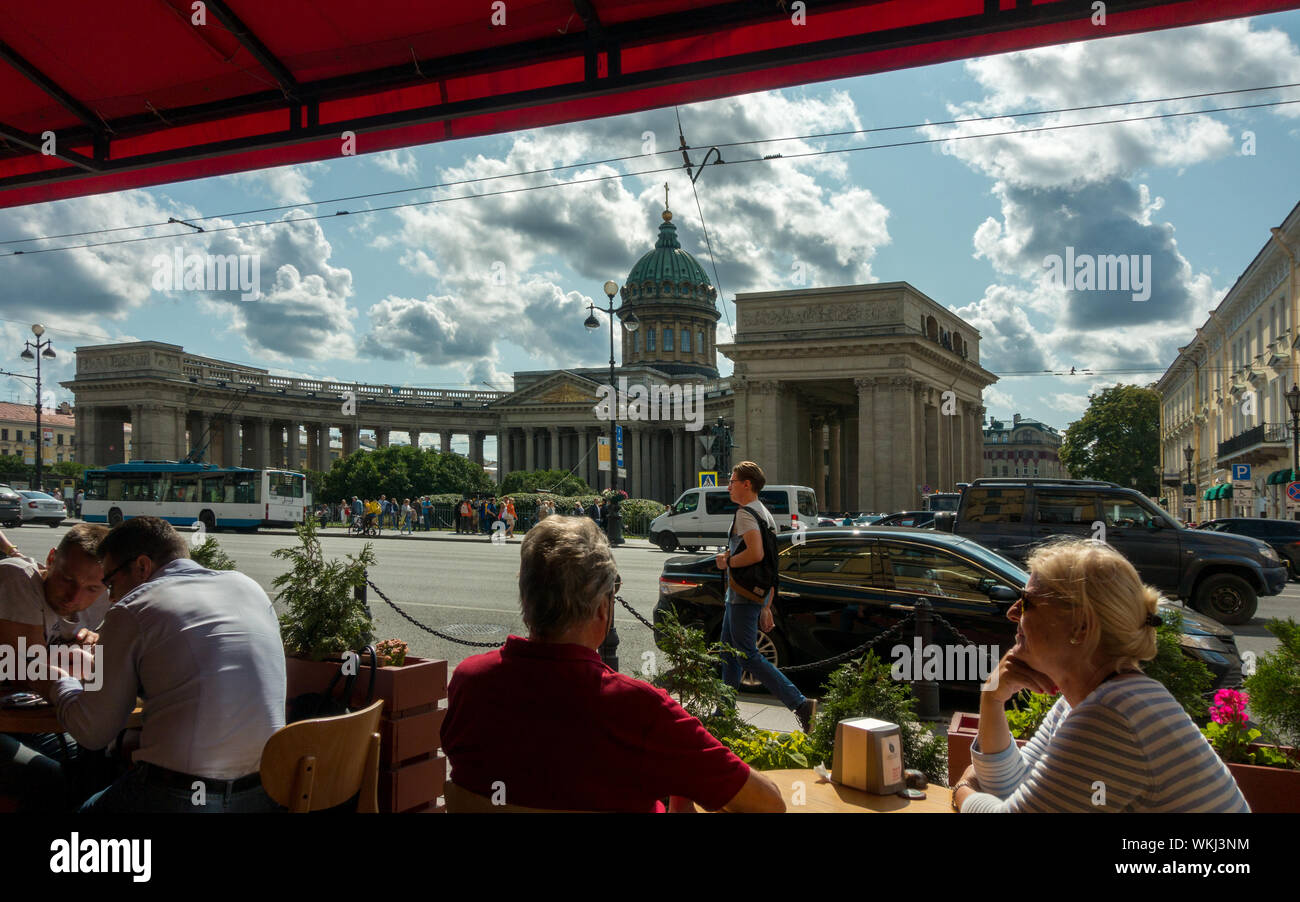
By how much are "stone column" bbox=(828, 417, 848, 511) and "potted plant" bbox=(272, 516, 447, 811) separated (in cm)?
6570

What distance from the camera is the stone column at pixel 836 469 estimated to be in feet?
233

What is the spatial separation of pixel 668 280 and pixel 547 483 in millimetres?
50674

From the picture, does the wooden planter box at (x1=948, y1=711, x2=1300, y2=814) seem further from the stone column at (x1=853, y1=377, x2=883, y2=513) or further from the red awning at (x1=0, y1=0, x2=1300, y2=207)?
the stone column at (x1=853, y1=377, x2=883, y2=513)

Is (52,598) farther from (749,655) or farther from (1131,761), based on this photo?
(1131,761)

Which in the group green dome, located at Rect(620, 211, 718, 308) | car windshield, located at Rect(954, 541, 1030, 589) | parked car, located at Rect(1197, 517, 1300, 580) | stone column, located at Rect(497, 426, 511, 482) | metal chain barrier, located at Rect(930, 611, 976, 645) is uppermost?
green dome, located at Rect(620, 211, 718, 308)

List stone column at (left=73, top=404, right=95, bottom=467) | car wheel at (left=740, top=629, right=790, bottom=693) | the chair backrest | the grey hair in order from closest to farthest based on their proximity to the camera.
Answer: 1. the chair backrest
2. the grey hair
3. car wheel at (left=740, top=629, right=790, bottom=693)
4. stone column at (left=73, top=404, right=95, bottom=467)

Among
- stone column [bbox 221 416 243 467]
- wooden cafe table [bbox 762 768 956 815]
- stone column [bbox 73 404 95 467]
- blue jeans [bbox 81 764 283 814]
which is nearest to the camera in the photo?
wooden cafe table [bbox 762 768 956 815]

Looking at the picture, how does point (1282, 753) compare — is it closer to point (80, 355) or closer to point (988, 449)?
point (80, 355)

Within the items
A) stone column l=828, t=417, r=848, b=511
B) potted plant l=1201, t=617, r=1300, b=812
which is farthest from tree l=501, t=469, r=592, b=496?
potted plant l=1201, t=617, r=1300, b=812

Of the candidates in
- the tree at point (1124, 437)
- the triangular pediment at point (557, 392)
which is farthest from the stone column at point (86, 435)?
the tree at point (1124, 437)

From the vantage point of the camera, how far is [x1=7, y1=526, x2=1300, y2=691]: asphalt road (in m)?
11.4

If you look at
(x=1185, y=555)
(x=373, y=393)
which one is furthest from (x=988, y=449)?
(x=1185, y=555)
